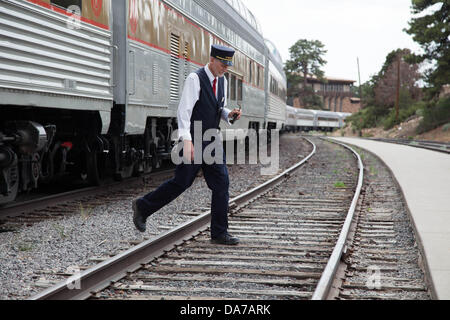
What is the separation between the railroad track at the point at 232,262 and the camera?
12.7 ft

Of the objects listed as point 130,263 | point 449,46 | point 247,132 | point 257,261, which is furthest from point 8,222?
point 449,46

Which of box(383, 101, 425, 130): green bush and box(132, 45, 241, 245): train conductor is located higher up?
box(383, 101, 425, 130): green bush

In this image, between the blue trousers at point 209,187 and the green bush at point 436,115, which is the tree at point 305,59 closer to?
the green bush at point 436,115

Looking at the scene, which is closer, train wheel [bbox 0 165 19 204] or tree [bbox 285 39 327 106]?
train wheel [bbox 0 165 19 204]

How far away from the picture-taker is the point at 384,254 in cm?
520

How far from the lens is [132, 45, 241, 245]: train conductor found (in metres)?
5.04

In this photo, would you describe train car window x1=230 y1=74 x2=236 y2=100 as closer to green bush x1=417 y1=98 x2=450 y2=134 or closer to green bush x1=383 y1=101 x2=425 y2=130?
green bush x1=417 y1=98 x2=450 y2=134

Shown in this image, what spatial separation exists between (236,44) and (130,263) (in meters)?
10.9

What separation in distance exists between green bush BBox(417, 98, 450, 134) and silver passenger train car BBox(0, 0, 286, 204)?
30602mm

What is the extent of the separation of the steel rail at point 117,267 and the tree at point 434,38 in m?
31.3

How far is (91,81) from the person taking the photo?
7.01 m

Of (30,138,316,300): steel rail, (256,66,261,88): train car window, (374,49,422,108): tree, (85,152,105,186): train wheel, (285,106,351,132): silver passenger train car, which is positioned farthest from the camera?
(285,106,351,132): silver passenger train car

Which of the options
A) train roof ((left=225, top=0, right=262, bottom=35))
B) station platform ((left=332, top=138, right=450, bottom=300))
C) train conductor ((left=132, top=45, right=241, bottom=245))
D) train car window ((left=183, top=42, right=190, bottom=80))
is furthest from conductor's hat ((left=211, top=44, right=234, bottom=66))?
train roof ((left=225, top=0, right=262, bottom=35))

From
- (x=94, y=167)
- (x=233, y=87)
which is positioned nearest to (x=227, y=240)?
(x=94, y=167)
